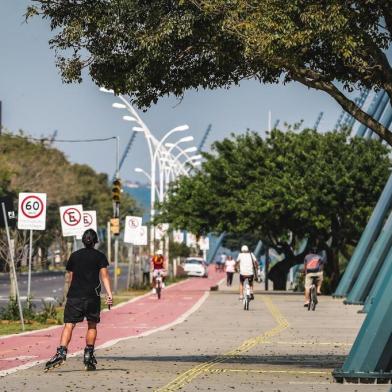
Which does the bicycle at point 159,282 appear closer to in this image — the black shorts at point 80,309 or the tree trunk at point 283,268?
the tree trunk at point 283,268

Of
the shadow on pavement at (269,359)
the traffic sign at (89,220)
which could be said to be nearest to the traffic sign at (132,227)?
the traffic sign at (89,220)

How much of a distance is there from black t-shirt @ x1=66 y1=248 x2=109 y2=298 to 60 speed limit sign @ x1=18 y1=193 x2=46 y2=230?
10.6 m

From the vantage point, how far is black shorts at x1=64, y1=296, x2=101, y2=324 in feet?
55.1

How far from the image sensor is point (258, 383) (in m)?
15.2

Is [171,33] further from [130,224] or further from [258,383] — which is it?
[130,224]

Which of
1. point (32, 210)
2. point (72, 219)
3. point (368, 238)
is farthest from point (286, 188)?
point (32, 210)

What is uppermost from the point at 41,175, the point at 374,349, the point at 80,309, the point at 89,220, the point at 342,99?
the point at 41,175

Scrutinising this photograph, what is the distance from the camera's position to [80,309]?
55.1 ft

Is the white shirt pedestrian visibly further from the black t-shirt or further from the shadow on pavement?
the black t-shirt

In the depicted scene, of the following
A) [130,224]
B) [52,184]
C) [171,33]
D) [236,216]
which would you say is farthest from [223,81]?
[52,184]

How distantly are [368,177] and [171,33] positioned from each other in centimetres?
4177

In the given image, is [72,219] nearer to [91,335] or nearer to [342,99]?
[91,335]

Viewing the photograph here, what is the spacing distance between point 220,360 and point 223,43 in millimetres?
4601

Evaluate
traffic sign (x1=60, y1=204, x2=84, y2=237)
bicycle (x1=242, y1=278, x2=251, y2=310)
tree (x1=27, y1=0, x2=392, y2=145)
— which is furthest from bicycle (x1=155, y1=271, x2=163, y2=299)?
tree (x1=27, y1=0, x2=392, y2=145)
